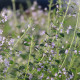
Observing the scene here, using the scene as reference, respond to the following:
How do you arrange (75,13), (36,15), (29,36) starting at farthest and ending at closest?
(36,15), (75,13), (29,36)

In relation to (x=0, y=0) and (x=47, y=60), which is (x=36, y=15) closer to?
(x=0, y=0)

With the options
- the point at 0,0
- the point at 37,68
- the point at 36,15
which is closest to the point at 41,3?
the point at 36,15

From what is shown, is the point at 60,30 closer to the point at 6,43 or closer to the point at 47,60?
the point at 47,60

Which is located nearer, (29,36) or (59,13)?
(29,36)

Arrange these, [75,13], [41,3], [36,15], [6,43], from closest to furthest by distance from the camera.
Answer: [6,43] < [75,13] < [36,15] < [41,3]

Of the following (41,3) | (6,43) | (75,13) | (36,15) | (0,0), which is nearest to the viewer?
(6,43)

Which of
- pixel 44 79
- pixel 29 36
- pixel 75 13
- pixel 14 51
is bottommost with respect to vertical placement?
pixel 44 79

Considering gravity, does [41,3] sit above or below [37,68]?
above

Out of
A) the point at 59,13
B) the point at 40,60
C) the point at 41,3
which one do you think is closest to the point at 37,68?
the point at 40,60

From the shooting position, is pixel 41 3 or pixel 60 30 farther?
pixel 41 3
